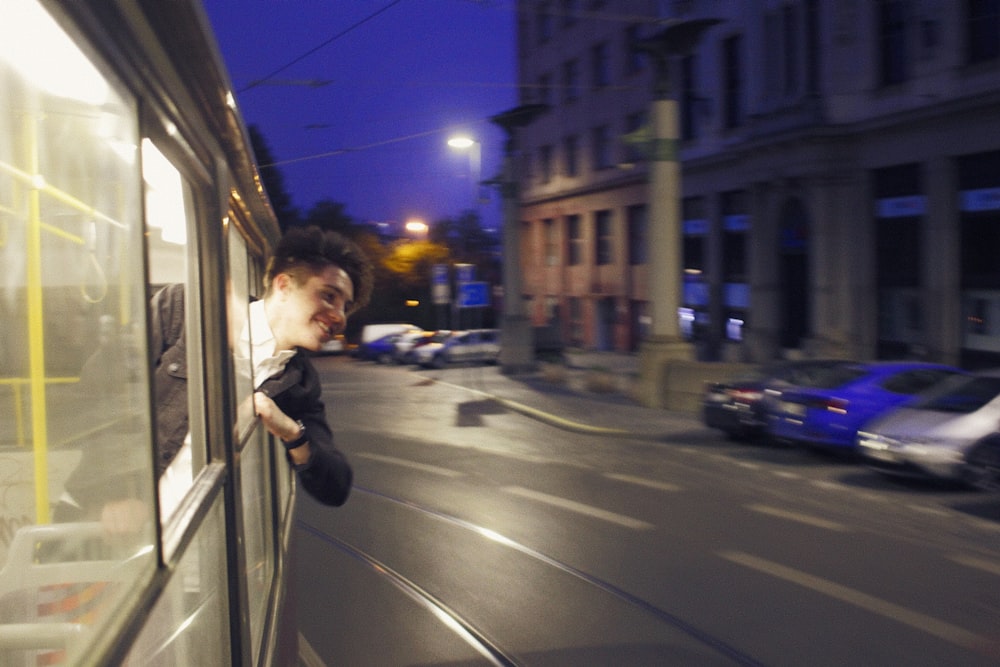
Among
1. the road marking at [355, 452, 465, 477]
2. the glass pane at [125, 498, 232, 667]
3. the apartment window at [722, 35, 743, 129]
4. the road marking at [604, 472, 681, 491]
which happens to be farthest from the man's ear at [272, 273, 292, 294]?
the apartment window at [722, 35, 743, 129]

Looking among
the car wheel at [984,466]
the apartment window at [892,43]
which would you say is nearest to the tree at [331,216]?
the apartment window at [892,43]

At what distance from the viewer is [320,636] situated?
6059 mm

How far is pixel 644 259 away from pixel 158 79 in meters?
37.7

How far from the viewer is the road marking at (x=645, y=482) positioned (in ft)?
38.2

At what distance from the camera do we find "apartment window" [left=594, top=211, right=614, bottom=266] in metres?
41.5

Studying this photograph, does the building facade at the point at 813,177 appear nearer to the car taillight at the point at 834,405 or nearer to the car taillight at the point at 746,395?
the car taillight at the point at 746,395

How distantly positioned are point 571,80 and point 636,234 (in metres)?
8.12

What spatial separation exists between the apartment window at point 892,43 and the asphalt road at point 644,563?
13.8 metres

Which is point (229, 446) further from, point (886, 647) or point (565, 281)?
point (565, 281)

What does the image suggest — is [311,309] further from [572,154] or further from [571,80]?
[571,80]

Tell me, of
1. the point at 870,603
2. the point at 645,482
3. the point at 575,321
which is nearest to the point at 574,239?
the point at 575,321

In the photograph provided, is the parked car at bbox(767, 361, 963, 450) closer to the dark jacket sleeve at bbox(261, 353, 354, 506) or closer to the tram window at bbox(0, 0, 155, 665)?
the dark jacket sleeve at bbox(261, 353, 354, 506)

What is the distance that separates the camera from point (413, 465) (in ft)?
44.3

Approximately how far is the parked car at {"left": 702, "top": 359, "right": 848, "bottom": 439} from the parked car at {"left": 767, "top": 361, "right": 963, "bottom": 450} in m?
0.29
